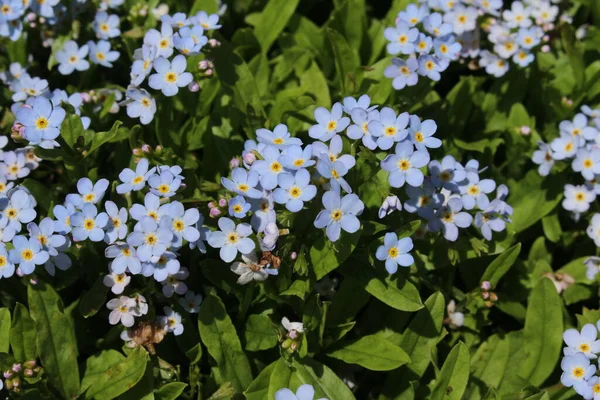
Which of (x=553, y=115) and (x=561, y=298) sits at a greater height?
(x=553, y=115)

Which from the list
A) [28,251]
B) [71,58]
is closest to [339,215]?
[28,251]

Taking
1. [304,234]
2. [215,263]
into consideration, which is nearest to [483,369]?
[304,234]

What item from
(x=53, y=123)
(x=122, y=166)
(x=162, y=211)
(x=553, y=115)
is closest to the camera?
(x=162, y=211)

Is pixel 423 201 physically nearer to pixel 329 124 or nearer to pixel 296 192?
pixel 329 124

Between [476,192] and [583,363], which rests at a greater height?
[476,192]

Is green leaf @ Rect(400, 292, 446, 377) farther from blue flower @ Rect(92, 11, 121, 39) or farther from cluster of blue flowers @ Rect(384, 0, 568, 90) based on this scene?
blue flower @ Rect(92, 11, 121, 39)

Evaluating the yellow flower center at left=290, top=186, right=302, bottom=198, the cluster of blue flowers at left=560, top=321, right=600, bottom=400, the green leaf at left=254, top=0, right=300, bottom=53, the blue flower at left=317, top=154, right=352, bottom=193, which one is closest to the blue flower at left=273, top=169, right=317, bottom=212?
the yellow flower center at left=290, top=186, right=302, bottom=198

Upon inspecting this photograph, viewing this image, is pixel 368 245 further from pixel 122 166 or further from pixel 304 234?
pixel 122 166

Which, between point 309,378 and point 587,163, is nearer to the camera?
point 309,378
